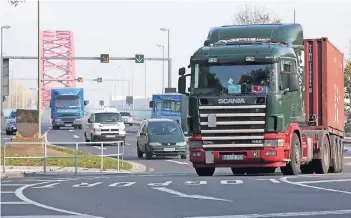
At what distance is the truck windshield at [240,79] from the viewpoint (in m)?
25.7

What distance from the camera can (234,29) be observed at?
27234 mm

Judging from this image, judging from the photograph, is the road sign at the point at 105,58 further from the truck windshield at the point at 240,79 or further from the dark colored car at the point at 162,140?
the truck windshield at the point at 240,79

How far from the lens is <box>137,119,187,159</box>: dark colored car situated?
145 ft

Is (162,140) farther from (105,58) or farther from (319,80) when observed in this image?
(105,58)

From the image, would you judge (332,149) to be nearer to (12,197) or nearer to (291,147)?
(291,147)

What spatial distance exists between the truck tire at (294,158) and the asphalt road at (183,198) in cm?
100

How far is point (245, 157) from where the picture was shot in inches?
1029

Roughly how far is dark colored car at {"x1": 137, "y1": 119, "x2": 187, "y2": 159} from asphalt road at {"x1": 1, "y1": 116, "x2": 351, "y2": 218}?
17943mm

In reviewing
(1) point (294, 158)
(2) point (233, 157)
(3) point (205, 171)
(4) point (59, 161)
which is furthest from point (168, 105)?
(2) point (233, 157)

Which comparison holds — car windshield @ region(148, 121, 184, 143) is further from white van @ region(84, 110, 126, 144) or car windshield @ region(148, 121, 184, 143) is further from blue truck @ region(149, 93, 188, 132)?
blue truck @ region(149, 93, 188, 132)

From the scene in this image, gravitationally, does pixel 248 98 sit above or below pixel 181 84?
below

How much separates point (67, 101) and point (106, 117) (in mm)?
28892

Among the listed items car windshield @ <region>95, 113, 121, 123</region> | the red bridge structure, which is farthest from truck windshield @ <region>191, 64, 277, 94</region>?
the red bridge structure

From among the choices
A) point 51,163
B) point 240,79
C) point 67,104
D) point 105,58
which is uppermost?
point 105,58
